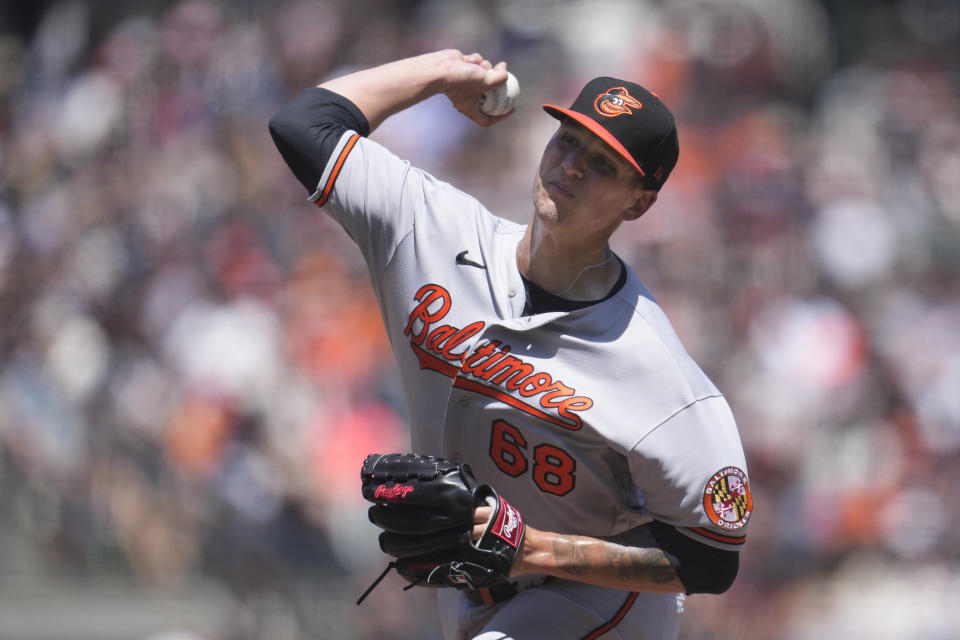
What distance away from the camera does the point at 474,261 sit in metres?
2.49

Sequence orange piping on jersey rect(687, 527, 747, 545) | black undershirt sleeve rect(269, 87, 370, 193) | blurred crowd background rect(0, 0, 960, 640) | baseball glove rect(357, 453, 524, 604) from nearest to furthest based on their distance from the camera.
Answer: baseball glove rect(357, 453, 524, 604) < orange piping on jersey rect(687, 527, 747, 545) < black undershirt sleeve rect(269, 87, 370, 193) < blurred crowd background rect(0, 0, 960, 640)

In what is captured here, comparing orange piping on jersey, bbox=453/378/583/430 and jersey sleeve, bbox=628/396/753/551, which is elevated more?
orange piping on jersey, bbox=453/378/583/430

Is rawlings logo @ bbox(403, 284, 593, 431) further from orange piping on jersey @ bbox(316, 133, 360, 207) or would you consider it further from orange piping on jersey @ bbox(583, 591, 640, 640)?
orange piping on jersey @ bbox(583, 591, 640, 640)

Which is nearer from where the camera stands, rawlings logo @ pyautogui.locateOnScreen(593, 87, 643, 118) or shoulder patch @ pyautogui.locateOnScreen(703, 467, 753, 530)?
shoulder patch @ pyautogui.locateOnScreen(703, 467, 753, 530)

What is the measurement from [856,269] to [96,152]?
4.53 m

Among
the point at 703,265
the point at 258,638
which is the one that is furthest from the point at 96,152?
the point at 703,265

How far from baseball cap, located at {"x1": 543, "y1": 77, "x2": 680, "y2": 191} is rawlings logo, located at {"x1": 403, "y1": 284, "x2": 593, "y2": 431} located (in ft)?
1.46

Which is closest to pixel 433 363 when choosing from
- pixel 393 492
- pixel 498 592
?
pixel 393 492

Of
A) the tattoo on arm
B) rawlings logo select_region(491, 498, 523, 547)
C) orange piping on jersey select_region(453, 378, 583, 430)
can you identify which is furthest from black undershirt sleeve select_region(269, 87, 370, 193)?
the tattoo on arm

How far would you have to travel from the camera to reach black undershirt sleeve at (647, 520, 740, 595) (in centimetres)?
226

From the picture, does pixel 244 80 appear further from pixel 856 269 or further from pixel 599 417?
pixel 599 417

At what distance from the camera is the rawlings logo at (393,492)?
2.18 metres

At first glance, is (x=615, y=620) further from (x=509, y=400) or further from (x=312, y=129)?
(x=312, y=129)

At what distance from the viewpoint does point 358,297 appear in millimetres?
6254
